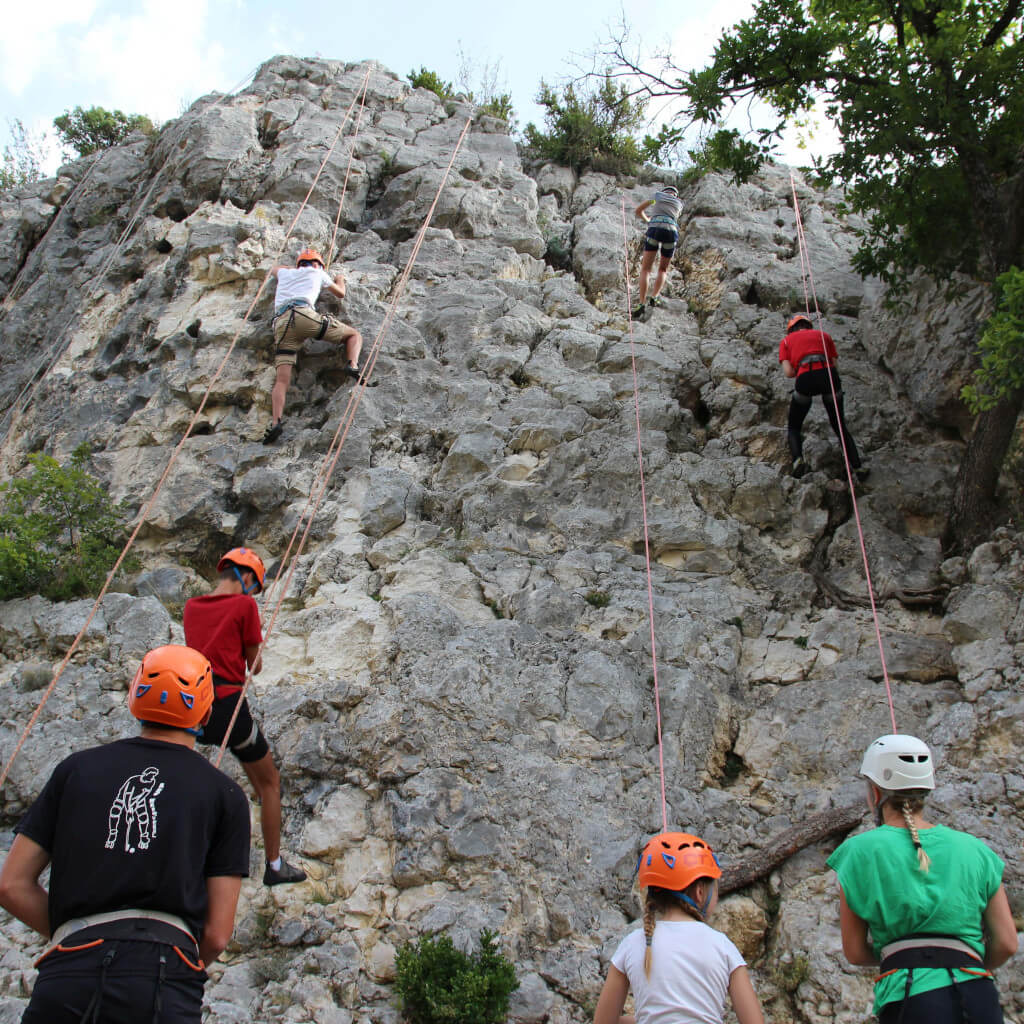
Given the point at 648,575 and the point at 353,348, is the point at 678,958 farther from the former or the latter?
the point at 353,348

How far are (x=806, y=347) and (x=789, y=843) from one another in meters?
4.71

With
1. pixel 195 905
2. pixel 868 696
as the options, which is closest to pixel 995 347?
pixel 868 696

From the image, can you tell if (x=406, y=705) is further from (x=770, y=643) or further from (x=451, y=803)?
(x=770, y=643)

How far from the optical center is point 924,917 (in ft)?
9.03

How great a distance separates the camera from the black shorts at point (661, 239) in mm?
9695

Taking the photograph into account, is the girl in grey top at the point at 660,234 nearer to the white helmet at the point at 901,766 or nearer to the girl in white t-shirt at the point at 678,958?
the white helmet at the point at 901,766

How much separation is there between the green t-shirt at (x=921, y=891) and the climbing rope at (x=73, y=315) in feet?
32.1

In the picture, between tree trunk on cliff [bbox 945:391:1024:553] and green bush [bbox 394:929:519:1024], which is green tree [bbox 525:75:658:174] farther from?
green bush [bbox 394:929:519:1024]

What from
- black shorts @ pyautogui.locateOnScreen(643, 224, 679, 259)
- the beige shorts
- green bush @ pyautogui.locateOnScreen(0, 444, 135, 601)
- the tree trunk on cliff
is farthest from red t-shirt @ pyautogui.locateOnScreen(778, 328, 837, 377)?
green bush @ pyautogui.locateOnScreen(0, 444, 135, 601)

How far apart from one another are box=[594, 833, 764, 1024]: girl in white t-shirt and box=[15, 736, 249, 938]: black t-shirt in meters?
1.43

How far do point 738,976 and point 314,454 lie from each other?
636cm

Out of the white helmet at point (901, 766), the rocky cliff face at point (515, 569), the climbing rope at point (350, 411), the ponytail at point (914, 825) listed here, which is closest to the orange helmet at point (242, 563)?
the climbing rope at point (350, 411)

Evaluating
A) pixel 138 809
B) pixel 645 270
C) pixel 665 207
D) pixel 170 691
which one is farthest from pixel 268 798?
pixel 665 207

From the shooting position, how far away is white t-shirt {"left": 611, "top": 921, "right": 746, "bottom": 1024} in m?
2.82
